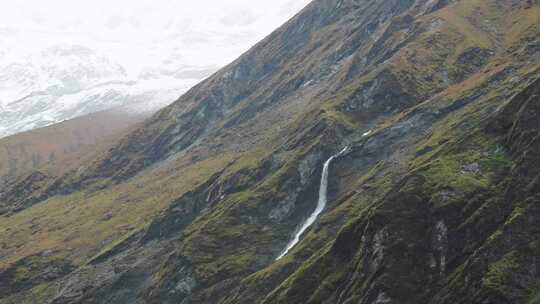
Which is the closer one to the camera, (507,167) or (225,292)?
(507,167)

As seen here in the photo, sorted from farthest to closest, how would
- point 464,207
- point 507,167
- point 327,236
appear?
point 327,236 → point 507,167 → point 464,207

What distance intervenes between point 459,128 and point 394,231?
68.2 metres

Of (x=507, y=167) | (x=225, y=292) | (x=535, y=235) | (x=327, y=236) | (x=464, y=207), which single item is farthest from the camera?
(x=225, y=292)

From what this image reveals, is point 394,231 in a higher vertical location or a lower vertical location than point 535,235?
higher

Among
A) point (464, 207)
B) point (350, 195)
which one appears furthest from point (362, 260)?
point (350, 195)

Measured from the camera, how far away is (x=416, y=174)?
14725 cm

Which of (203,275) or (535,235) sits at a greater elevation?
(203,275)

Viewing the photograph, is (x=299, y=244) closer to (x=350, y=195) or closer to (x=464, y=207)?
(x=350, y=195)

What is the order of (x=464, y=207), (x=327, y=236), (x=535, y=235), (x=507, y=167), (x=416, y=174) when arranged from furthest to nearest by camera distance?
(x=327, y=236), (x=416, y=174), (x=507, y=167), (x=464, y=207), (x=535, y=235)

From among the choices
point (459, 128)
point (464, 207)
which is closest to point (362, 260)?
point (464, 207)

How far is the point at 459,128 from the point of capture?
187500mm

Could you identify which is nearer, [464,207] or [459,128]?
[464,207]

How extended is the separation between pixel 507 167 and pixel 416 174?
18967mm

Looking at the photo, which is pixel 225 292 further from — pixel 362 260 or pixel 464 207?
pixel 464 207
